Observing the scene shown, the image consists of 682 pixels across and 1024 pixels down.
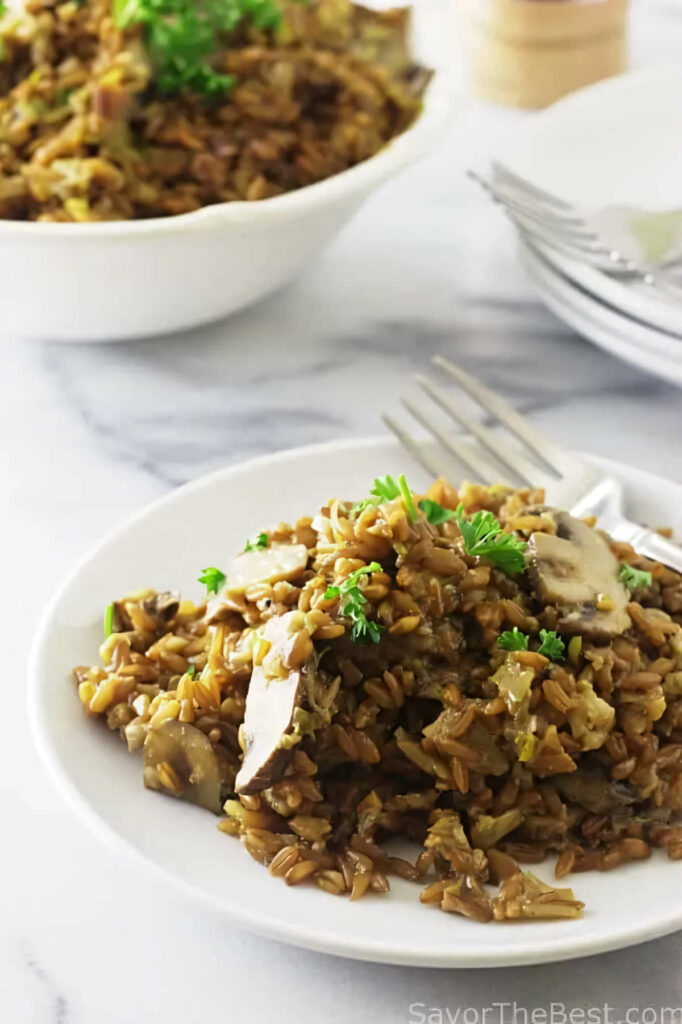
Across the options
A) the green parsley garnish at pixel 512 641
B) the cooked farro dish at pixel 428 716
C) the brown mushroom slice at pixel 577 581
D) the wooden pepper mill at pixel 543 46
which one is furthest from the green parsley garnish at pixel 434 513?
the wooden pepper mill at pixel 543 46

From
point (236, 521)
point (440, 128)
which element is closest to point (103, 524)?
point (236, 521)

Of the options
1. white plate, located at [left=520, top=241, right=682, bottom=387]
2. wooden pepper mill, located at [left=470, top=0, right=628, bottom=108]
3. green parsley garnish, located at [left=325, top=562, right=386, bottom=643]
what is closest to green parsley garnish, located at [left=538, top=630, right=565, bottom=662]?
green parsley garnish, located at [left=325, top=562, right=386, bottom=643]

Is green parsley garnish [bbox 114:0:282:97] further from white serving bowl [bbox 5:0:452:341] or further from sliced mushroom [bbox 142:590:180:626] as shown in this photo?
sliced mushroom [bbox 142:590:180:626]

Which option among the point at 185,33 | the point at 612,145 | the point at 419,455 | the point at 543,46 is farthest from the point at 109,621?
the point at 543,46

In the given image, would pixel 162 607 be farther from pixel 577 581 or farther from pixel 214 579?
pixel 577 581

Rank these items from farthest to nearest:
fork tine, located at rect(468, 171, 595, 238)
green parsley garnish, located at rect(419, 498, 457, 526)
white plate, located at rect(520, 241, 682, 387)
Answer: fork tine, located at rect(468, 171, 595, 238), white plate, located at rect(520, 241, 682, 387), green parsley garnish, located at rect(419, 498, 457, 526)

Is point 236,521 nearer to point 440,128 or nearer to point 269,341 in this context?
point 269,341
